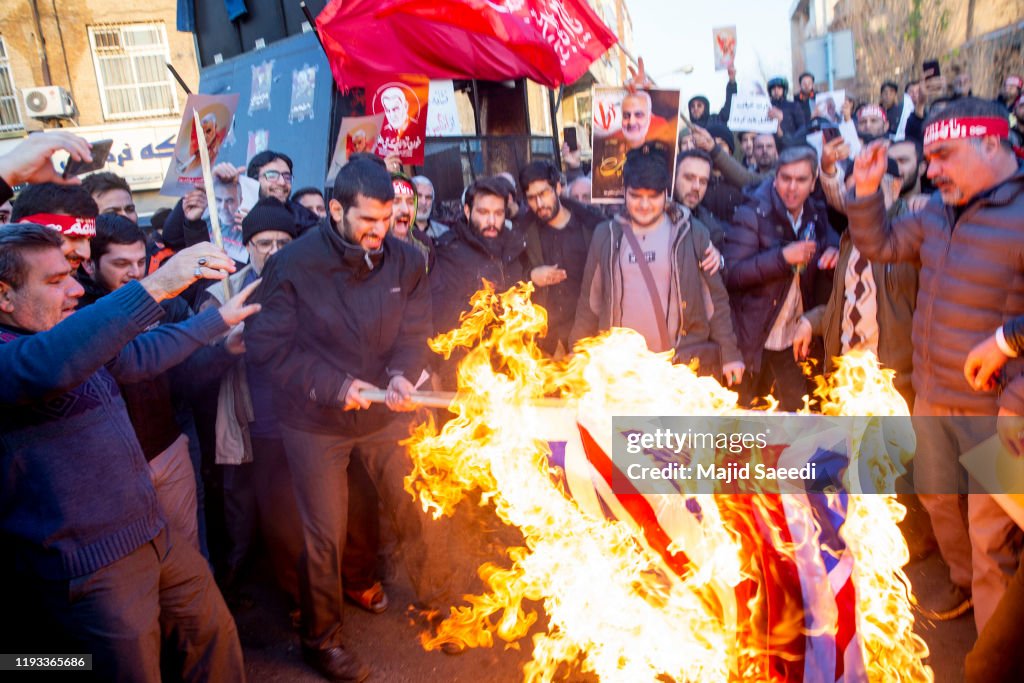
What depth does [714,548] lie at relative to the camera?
7.79 feet

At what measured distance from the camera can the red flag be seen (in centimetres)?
786

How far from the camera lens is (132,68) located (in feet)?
65.2

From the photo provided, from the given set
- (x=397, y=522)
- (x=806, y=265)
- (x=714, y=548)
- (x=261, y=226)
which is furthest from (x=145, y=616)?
(x=806, y=265)

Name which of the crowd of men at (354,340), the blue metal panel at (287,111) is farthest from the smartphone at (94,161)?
the blue metal panel at (287,111)

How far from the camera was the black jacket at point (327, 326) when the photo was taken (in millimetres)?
3525

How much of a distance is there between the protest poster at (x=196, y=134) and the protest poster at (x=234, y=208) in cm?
25

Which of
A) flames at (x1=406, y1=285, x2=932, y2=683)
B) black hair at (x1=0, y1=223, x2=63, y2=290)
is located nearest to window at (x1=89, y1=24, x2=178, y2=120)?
flames at (x1=406, y1=285, x2=932, y2=683)

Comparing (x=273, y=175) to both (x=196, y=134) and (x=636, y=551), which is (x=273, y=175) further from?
(x=636, y=551)

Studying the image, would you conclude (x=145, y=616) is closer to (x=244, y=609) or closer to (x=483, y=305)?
(x=244, y=609)

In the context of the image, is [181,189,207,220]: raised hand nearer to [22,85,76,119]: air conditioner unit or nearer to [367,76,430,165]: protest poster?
[367,76,430,165]: protest poster

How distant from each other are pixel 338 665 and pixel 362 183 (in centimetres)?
261

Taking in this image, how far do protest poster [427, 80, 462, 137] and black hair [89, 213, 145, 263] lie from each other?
6.01m

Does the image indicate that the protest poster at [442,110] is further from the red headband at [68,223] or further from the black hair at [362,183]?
the red headband at [68,223]

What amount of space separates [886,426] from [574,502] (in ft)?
6.36
